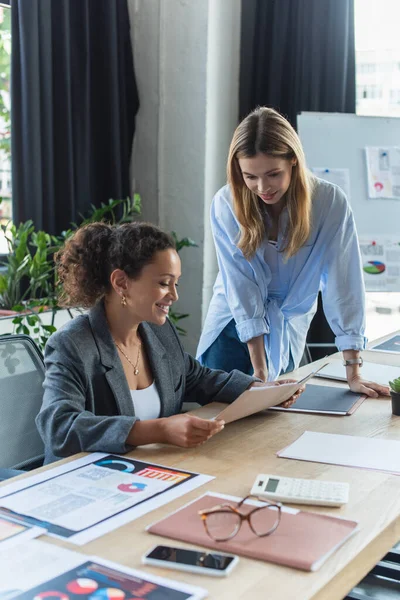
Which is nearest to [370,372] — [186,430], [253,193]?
[253,193]

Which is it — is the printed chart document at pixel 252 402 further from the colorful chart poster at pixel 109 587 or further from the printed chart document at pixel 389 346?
the printed chart document at pixel 389 346

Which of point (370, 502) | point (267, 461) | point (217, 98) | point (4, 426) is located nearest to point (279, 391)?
point (267, 461)

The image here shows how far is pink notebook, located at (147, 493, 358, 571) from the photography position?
1000 millimetres

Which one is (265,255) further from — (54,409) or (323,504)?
(323,504)

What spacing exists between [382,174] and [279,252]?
1488 millimetres

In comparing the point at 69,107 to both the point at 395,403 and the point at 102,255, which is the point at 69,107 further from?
the point at 395,403

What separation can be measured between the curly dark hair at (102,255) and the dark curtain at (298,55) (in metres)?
2.18

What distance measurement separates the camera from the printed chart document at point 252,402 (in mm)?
1566

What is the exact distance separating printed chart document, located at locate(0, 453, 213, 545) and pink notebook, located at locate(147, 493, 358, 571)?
7 cm

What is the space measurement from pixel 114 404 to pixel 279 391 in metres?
0.37

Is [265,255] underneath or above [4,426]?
above

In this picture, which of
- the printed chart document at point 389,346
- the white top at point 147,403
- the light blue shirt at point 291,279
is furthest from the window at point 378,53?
the white top at point 147,403

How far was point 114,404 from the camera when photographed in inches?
65.7

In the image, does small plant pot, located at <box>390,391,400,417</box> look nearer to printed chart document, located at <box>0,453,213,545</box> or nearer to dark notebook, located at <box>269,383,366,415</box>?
dark notebook, located at <box>269,383,366,415</box>
